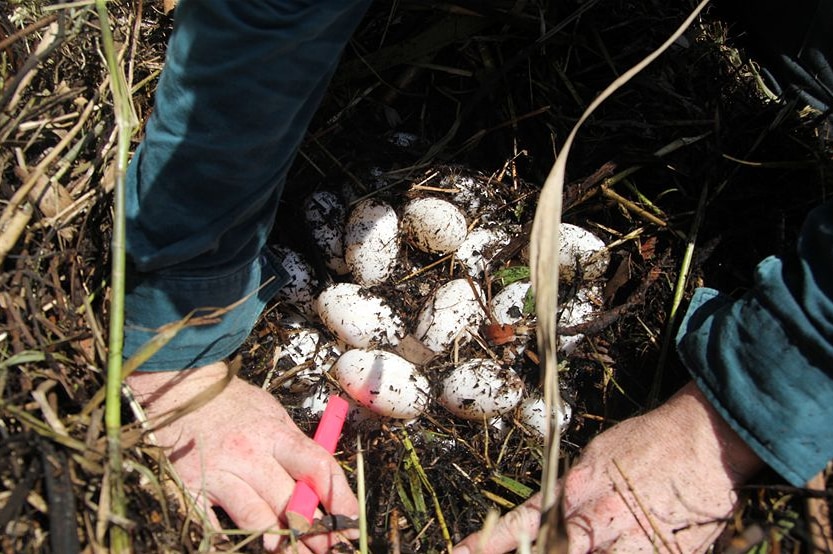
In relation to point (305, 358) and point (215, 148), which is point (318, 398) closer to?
point (305, 358)

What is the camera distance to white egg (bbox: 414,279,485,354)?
174cm

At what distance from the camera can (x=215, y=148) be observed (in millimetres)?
1237

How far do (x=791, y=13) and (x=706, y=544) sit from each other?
123 cm

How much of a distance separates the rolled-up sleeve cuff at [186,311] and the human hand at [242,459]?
1.9 inches

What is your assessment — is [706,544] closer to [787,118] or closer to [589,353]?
[589,353]

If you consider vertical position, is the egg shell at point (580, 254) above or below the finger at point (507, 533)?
above

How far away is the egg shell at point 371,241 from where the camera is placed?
179 centimetres

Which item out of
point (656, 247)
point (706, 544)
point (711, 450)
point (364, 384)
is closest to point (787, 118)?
point (656, 247)

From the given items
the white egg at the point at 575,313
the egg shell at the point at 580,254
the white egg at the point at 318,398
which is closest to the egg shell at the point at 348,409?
the white egg at the point at 318,398

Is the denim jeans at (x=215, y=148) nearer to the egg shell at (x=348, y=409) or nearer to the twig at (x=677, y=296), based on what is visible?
the egg shell at (x=348, y=409)

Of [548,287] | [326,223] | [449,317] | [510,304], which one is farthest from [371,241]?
[548,287]

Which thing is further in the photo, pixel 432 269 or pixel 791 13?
pixel 432 269

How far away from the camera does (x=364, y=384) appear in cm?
164

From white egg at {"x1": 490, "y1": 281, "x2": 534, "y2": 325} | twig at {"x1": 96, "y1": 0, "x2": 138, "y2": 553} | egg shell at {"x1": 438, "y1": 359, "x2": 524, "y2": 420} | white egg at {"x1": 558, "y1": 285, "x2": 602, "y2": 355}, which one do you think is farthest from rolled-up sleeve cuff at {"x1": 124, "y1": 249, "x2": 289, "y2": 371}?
white egg at {"x1": 558, "y1": 285, "x2": 602, "y2": 355}
